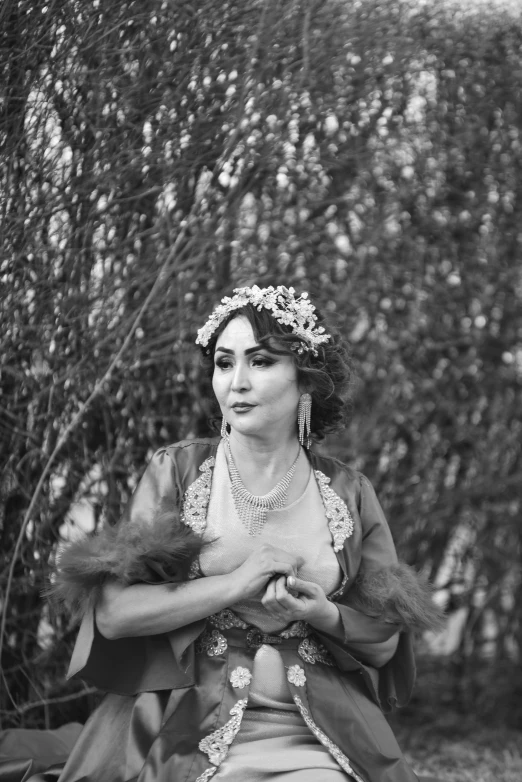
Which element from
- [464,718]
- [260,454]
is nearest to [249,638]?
[260,454]

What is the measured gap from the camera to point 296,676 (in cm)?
223

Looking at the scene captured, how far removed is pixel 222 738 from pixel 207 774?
9cm

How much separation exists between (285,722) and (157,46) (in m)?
1.85

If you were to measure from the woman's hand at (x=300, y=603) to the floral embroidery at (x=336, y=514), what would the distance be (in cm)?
18

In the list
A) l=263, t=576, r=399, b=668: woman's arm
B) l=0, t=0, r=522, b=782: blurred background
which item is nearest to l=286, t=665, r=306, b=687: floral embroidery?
l=263, t=576, r=399, b=668: woman's arm

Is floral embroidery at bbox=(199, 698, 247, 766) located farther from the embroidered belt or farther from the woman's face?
the woman's face

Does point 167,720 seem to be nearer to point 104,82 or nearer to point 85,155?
point 85,155

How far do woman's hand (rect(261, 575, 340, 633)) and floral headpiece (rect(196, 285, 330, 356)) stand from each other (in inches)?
22.2

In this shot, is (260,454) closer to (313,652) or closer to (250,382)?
(250,382)

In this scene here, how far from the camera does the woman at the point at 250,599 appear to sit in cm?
213

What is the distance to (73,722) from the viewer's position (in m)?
2.99

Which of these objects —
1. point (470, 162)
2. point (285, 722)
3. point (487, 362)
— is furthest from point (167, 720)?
point (470, 162)

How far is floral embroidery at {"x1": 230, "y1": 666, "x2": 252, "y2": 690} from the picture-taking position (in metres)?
2.19

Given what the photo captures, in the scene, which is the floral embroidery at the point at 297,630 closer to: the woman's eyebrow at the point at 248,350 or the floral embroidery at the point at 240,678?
the floral embroidery at the point at 240,678
